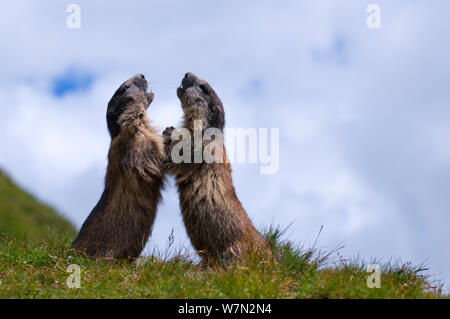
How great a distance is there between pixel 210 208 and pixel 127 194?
125 cm

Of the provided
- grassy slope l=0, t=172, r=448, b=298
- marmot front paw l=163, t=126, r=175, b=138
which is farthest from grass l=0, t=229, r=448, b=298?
marmot front paw l=163, t=126, r=175, b=138

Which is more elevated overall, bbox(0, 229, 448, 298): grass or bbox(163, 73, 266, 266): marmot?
bbox(163, 73, 266, 266): marmot

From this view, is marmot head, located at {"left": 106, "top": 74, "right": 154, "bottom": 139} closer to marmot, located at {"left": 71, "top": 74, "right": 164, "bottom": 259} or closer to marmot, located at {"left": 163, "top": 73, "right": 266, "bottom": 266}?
marmot, located at {"left": 71, "top": 74, "right": 164, "bottom": 259}

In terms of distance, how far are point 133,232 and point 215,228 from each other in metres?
1.21

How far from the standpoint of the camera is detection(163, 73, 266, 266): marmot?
869cm

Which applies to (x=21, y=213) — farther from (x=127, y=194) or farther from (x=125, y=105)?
(x=127, y=194)

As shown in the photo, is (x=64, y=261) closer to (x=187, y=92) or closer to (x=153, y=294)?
(x=153, y=294)

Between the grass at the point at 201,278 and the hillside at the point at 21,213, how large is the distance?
12191 mm

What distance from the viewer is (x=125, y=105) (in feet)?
30.3

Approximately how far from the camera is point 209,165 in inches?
353

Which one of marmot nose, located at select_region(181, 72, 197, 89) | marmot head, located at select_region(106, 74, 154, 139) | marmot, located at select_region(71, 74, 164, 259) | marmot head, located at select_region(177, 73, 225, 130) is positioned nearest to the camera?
marmot, located at select_region(71, 74, 164, 259)

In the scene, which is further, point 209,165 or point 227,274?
point 209,165
